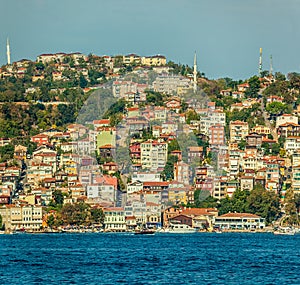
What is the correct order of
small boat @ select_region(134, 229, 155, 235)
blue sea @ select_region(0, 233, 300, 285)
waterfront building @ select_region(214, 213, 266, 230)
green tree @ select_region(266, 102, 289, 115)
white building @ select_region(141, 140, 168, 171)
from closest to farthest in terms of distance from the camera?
1. blue sea @ select_region(0, 233, 300, 285)
2. small boat @ select_region(134, 229, 155, 235)
3. waterfront building @ select_region(214, 213, 266, 230)
4. white building @ select_region(141, 140, 168, 171)
5. green tree @ select_region(266, 102, 289, 115)

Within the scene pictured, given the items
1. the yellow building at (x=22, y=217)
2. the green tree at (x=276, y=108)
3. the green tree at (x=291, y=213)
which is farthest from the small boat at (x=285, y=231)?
the green tree at (x=276, y=108)

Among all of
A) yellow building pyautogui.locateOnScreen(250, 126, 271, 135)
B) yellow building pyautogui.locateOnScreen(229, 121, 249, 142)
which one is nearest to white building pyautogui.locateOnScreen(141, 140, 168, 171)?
yellow building pyautogui.locateOnScreen(229, 121, 249, 142)

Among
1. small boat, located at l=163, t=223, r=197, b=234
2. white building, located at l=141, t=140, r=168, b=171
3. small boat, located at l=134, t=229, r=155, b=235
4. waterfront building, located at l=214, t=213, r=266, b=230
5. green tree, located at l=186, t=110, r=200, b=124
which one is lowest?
small boat, located at l=134, t=229, r=155, b=235

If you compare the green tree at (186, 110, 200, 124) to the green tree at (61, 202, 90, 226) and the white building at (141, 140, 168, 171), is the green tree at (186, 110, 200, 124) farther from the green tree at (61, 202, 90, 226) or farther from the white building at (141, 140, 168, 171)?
the green tree at (61, 202, 90, 226)

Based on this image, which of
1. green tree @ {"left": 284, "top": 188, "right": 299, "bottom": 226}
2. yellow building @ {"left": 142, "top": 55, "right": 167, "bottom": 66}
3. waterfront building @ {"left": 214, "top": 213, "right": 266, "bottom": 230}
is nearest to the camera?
waterfront building @ {"left": 214, "top": 213, "right": 266, "bottom": 230}

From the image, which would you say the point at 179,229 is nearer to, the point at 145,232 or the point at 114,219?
the point at 145,232

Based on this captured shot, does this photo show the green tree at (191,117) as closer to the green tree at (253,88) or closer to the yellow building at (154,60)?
the green tree at (253,88)

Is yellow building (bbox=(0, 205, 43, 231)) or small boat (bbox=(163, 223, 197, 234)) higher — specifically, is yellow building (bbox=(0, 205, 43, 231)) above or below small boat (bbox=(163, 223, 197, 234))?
above

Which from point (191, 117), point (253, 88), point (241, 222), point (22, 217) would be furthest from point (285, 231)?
point (253, 88)

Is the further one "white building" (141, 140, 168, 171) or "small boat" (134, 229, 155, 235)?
"white building" (141, 140, 168, 171)

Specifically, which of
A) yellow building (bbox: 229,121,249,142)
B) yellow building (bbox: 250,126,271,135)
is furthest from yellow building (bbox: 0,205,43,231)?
yellow building (bbox: 250,126,271,135)

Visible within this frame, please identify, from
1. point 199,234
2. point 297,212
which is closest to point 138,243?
point 199,234
